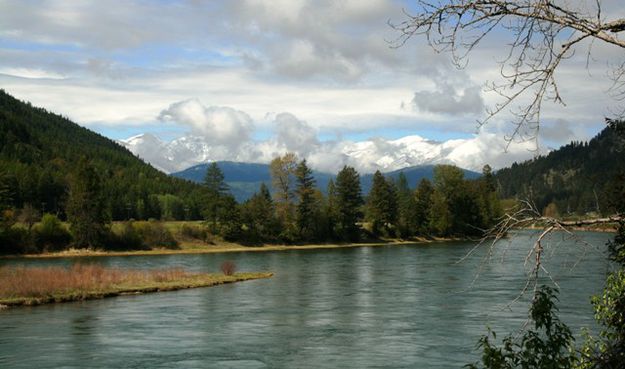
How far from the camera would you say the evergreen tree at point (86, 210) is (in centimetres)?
10838

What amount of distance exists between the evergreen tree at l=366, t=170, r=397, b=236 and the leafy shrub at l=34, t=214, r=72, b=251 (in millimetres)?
62588


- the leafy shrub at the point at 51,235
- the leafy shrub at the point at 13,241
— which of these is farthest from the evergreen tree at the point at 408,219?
the leafy shrub at the point at 13,241

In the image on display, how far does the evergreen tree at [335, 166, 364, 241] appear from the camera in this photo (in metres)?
138

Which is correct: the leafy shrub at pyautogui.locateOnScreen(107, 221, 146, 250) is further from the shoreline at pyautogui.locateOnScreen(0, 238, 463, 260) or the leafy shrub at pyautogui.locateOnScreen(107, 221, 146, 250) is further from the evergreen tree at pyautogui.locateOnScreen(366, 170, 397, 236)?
the evergreen tree at pyautogui.locateOnScreen(366, 170, 397, 236)

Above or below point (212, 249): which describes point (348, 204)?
above

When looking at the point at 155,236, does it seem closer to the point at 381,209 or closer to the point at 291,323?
the point at 381,209

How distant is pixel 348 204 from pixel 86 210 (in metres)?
53.7

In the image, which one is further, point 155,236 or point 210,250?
point 210,250

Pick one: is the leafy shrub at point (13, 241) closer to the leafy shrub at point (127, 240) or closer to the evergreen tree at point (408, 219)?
the leafy shrub at point (127, 240)

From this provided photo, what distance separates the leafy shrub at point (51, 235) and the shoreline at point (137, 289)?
51102 millimetres

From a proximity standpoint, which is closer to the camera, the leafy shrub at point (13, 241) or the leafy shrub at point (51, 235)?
the leafy shrub at point (13, 241)

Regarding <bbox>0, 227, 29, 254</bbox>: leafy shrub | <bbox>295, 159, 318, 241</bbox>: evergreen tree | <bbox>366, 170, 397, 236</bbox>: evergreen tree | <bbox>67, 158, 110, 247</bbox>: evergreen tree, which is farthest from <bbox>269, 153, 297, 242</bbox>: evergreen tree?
<bbox>0, 227, 29, 254</bbox>: leafy shrub

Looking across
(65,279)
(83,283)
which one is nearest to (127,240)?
(83,283)

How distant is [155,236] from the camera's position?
116 meters
